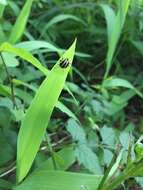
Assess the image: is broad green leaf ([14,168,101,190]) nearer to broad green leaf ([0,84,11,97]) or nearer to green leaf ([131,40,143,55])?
broad green leaf ([0,84,11,97])

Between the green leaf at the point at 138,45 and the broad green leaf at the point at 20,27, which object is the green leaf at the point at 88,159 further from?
the green leaf at the point at 138,45

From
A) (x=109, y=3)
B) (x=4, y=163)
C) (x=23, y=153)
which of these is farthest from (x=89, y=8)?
(x=23, y=153)

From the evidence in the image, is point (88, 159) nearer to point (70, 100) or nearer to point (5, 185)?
point (5, 185)

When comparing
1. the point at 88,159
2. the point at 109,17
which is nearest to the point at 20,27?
the point at 109,17

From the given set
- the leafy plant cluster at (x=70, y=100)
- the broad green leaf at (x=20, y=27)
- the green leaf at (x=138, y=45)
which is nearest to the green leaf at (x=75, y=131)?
the leafy plant cluster at (x=70, y=100)

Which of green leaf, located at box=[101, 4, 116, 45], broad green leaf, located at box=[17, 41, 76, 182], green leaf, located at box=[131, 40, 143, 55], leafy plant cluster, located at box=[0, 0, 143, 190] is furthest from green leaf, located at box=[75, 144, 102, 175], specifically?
green leaf, located at box=[131, 40, 143, 55]

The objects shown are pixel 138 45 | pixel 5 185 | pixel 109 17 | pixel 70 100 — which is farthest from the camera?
pixel 138 45

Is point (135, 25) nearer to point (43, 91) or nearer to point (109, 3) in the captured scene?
point (109, 3)

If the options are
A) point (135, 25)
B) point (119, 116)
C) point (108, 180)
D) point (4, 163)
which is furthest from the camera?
point (135, 25)
